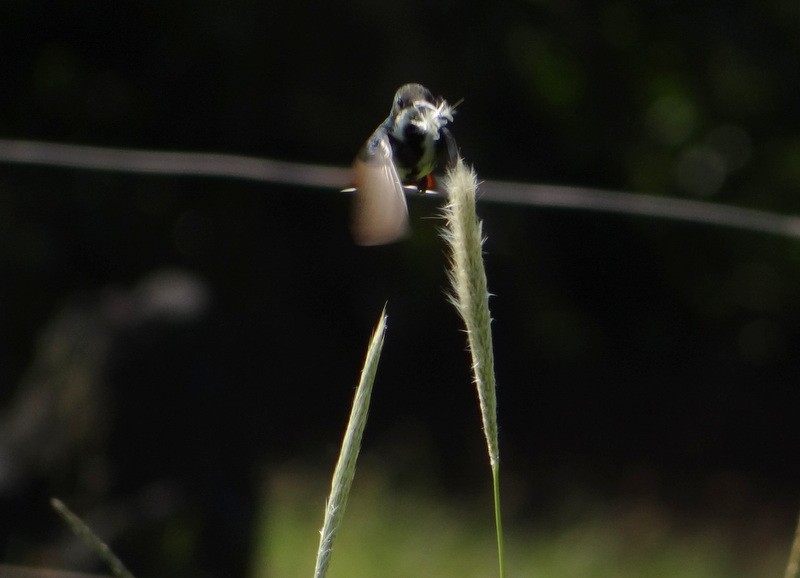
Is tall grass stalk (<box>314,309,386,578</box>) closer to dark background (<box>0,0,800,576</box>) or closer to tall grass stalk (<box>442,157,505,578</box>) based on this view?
tall grass stalk (<box>442,157,505,578</box>)

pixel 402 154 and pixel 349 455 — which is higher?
pixel 402 154

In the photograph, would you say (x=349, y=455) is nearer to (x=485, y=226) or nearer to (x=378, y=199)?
(x=378, y=199)

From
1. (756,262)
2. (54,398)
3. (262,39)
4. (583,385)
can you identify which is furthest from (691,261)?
(54,398)

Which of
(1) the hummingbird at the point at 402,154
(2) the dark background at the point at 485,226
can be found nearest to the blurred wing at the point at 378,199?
(1) the hummingbird at the point at 402,154

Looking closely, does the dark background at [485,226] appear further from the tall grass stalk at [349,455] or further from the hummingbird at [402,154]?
the tall grass stalk at [349,455]

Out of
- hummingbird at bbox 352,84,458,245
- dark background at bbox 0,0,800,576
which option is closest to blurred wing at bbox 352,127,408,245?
hummingbird at bbox 352,84,458,245

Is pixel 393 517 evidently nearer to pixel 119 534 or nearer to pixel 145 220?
pixel 119 534

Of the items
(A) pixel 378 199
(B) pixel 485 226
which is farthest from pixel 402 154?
(B) pixel 485 226
